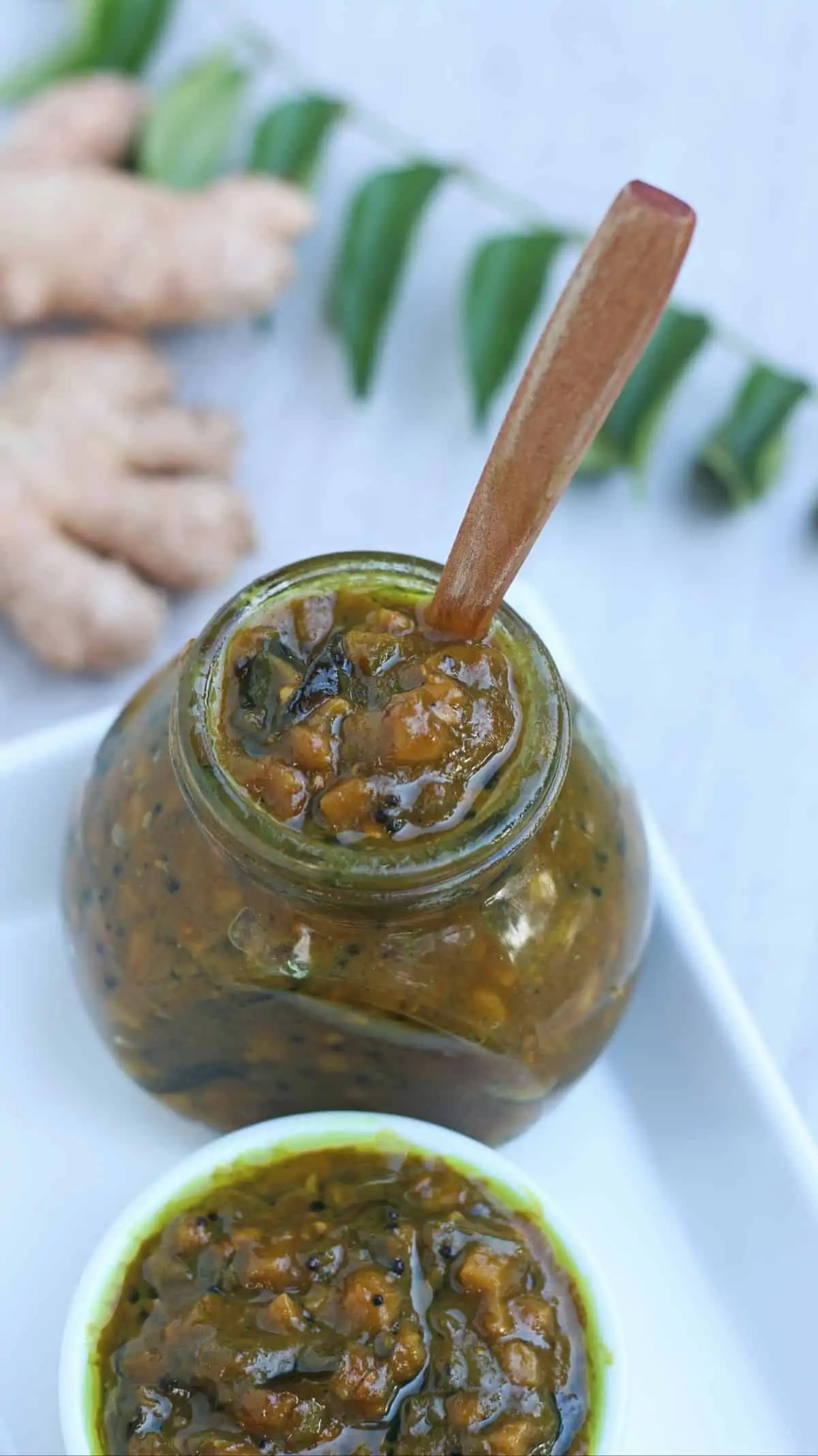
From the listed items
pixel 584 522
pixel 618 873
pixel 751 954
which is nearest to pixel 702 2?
pixel 584 522

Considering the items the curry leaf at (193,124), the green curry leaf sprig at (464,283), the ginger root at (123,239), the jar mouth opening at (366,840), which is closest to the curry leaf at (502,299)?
the green curry leaf sprig at (464,283)

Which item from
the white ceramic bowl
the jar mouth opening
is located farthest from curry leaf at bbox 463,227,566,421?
the white ceramic bowl

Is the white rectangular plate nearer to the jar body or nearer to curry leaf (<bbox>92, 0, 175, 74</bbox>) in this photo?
the jar body

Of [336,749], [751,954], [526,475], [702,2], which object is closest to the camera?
[526,475]

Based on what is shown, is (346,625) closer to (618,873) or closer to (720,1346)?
(618,873)

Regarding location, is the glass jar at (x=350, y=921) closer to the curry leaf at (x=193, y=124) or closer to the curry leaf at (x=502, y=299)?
the curry leaf at (x=502, y=299)

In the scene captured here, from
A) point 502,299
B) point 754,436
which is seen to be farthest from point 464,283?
point 754,436

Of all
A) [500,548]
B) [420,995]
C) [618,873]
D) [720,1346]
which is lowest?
[720,1346]
